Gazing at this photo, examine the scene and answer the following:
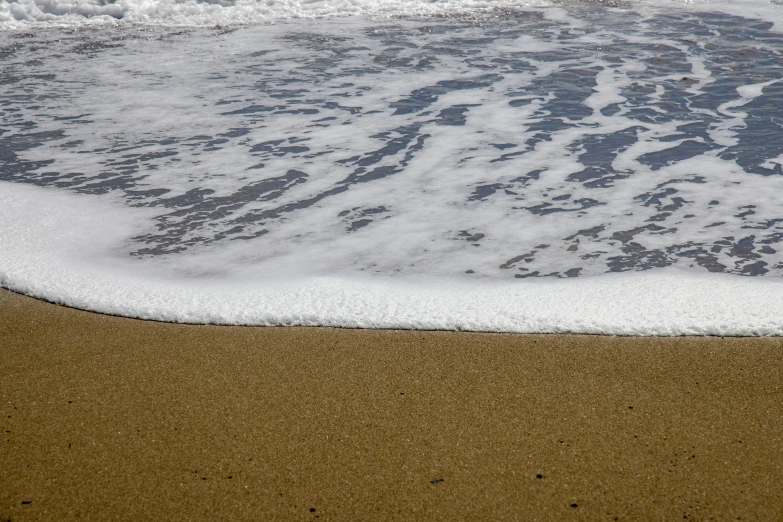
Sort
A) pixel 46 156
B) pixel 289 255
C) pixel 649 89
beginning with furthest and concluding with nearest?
pixel 649 89
pixel 46 156
pixel 289 255

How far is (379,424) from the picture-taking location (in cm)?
208

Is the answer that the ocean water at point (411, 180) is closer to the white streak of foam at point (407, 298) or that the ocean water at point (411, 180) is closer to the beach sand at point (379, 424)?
the white streak of foam at point (407, 298)

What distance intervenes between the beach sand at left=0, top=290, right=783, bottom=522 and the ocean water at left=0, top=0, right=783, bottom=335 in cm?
19

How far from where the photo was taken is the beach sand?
180 cm

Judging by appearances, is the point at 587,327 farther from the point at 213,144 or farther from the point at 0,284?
the point at 213,144

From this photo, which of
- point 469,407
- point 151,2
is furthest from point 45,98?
point 469,407

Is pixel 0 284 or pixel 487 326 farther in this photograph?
pixel 0 284

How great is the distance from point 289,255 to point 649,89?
3863 millimetres

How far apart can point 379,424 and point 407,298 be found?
0.79m

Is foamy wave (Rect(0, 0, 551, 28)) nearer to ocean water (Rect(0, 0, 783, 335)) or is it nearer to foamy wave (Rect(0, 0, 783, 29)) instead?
foamy wave (Rect(0, 0, 783, 29))

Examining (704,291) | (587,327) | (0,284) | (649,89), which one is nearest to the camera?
(587,327)

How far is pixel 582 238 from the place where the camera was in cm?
330

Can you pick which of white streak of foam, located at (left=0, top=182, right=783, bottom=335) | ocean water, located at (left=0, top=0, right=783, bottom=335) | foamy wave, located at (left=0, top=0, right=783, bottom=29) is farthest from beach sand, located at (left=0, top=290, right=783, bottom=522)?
foamy wave, located at (left=0, top=0, right=783, bottom=29)

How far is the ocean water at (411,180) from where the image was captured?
9.24 feet
